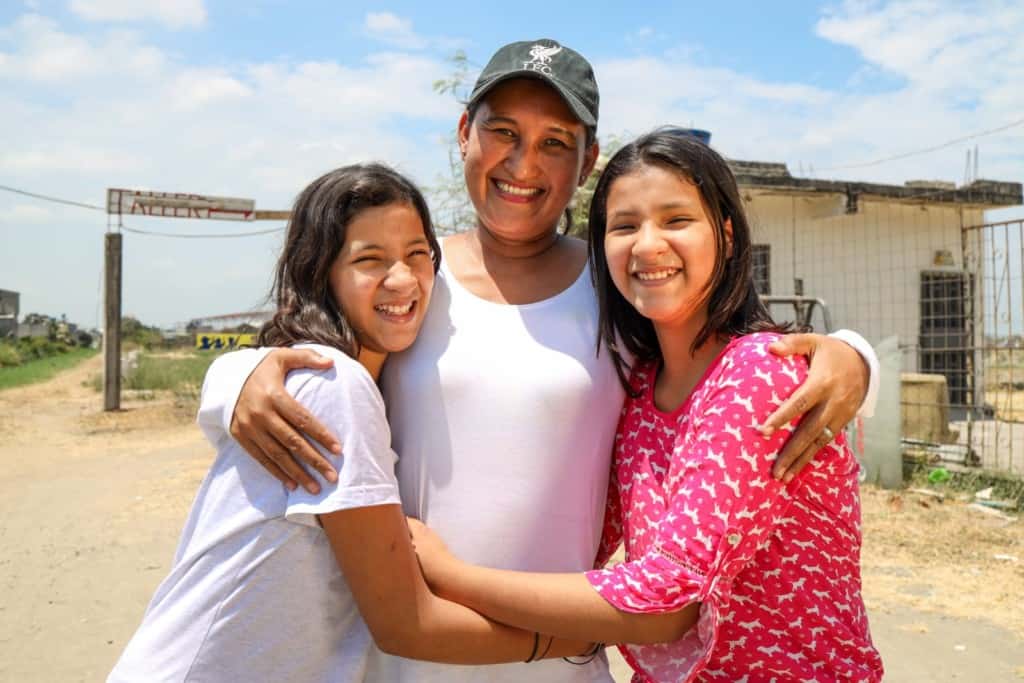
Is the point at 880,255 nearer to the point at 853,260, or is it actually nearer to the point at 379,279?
the point at 853,260

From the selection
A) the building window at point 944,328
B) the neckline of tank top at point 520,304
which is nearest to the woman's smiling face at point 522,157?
the neckline of tank top at point 520,304

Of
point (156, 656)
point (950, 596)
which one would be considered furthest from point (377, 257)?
point (950, 596)

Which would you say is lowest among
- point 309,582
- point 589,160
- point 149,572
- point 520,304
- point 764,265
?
point 149,572

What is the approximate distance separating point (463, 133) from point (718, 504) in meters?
1.17

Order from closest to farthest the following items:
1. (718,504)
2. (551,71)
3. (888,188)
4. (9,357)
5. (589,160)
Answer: (718,504) < (551,71) < (589,160) < (888,188) < (9,357)

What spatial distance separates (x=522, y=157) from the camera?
74.6 inches

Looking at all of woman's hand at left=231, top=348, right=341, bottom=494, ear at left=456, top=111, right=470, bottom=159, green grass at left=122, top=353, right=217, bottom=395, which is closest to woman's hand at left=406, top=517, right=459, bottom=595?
woman's hand at left=231, top=348, right=341, bottom=494

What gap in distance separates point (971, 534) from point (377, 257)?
5.51m

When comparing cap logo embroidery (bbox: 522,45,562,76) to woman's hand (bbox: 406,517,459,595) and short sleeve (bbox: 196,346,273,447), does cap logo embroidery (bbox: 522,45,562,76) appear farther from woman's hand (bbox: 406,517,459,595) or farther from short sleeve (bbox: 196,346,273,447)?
woman's hand (bbox: 406,517,459,595)

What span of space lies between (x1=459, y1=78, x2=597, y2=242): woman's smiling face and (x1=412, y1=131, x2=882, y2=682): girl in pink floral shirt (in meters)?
0.27

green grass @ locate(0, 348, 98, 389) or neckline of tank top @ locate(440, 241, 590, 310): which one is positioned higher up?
neckline of tank top @ locate(440, 241, 590, 310)

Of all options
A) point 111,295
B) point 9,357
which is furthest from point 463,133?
point 9,357

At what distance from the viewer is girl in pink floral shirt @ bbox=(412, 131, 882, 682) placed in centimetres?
136

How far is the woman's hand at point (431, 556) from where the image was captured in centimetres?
150
